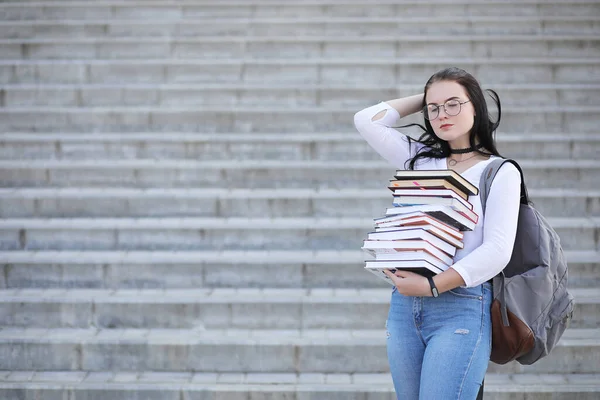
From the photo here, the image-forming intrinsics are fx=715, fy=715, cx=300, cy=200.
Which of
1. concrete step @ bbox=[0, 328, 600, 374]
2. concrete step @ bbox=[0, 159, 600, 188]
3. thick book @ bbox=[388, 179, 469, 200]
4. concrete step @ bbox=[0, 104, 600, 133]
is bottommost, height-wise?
concrete step @ bbox=[0, 328, 600, 374]

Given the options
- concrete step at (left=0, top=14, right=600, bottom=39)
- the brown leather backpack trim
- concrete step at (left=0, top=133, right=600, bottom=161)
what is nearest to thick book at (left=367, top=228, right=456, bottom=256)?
the brown leather backpack trim

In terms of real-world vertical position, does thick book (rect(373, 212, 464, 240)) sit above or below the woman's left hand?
above

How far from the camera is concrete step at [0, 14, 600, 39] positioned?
21.0 ft

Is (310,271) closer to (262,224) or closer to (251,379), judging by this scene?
(262,224)

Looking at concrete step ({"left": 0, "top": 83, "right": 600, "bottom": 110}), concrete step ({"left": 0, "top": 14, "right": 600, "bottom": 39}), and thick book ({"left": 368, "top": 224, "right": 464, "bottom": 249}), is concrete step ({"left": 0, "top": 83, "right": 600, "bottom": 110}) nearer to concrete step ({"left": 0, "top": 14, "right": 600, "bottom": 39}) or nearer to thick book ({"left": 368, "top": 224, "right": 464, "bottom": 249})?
concrete step ({"left": 0, "top": 14, "right": 600, "bottom": 39})

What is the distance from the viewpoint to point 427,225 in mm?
2135

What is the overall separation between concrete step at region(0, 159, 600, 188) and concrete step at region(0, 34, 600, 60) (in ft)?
4.36

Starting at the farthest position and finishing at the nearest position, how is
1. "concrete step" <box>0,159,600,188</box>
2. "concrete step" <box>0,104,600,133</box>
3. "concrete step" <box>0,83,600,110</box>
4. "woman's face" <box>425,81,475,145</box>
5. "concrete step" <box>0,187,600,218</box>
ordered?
"concrete step" <box>0,83,600,110</box> → "concrete step" <box>0,104,600,133</box> → "concrete step" <box>0,159,600,188</box> → "concrete step" <box>0,187,600,218</box> → "woman's face" <box>425,81,475,145</box>

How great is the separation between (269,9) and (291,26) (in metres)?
0.35

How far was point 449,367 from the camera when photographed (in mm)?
2082

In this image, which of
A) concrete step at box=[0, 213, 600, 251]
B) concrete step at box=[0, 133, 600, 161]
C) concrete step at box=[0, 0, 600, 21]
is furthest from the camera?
concrete step at box=[0, 0, 600, 21]

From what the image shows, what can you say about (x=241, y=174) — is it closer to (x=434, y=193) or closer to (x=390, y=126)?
(x=390, y=126)

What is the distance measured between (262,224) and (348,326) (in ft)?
3.18

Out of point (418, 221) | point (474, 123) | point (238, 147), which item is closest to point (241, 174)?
point (238, 147)
